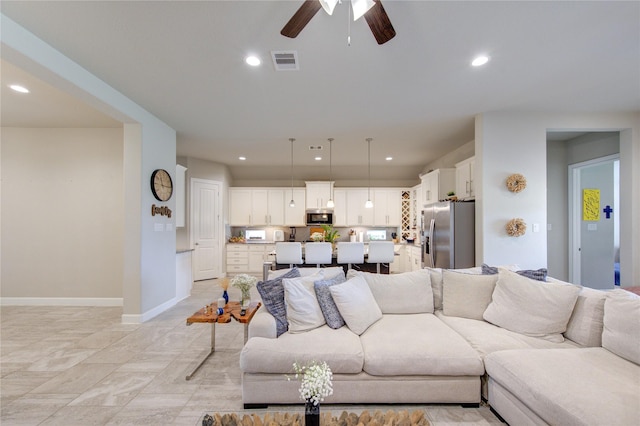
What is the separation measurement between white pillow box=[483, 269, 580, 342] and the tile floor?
0.71m

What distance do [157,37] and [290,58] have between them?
1100 mm

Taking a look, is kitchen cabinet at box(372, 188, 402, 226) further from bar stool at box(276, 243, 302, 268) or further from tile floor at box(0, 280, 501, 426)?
tile floor at box(0, 280, 501, 426)

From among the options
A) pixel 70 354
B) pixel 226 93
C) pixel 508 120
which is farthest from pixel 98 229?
pixel 508 120

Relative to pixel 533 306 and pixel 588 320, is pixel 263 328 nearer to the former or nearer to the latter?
pixel 533 306

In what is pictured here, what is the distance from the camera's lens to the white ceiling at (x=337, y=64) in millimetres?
2051

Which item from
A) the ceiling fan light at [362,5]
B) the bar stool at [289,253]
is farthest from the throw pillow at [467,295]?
the ceiling fan light at [362,5]

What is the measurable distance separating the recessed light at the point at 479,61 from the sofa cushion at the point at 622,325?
217cm

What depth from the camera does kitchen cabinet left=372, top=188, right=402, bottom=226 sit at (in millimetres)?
7520

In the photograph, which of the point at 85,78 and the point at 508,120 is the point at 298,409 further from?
the point at 508,120

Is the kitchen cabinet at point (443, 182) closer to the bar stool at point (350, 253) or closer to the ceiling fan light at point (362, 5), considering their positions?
the bar stool at point (350, 253)

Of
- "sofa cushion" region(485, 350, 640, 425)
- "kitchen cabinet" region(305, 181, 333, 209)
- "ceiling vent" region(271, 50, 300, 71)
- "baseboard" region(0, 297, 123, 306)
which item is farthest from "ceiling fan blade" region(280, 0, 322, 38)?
"kitchen cabinet" region(305, 181, 333, 209)

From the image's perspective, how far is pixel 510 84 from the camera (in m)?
3.08

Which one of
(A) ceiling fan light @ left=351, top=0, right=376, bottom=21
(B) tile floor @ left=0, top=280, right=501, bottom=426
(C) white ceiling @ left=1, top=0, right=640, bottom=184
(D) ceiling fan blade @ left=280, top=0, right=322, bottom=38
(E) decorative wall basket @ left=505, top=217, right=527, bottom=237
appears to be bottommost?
(B) tile floor @ left=0, top=280, right=501, bottom=426

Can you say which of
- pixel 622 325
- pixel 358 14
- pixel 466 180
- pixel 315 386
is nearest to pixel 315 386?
pixel 315 386
